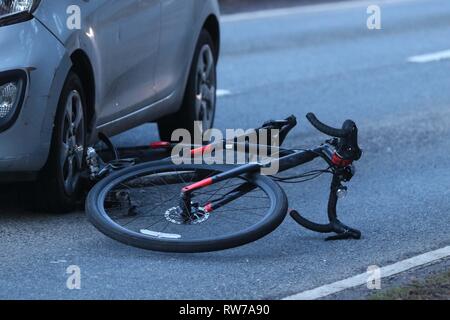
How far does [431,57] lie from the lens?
13.9 meters

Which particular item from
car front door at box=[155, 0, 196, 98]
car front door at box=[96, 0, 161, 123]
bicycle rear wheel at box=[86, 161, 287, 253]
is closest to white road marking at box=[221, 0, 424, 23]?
car front door at box=[155, 0, 196, 98]

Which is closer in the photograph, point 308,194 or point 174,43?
point 308,194

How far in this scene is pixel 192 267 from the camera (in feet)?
19.6

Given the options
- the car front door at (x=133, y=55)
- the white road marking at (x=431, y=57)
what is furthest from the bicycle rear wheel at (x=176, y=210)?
the white road marking at (x=431, y=57)

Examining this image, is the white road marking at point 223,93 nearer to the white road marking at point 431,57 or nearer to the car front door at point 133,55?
the white road marking at point 431,57

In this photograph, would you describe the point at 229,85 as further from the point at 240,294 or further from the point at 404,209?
the point at 240,294

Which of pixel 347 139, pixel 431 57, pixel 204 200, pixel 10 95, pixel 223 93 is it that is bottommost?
pixel 431 57

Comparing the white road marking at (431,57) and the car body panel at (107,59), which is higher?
the car body panel at (107,59)

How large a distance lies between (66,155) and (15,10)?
879mm

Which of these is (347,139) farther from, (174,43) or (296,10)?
(296,10)

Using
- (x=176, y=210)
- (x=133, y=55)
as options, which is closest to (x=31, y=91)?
(x=176, y=210)

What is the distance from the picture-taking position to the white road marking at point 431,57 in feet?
44.9

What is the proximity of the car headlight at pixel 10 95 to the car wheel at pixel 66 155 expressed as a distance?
300 mm

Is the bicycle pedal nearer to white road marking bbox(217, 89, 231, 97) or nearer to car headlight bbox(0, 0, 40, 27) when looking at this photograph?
car headlight bbox(0, 0, 40, 27)
